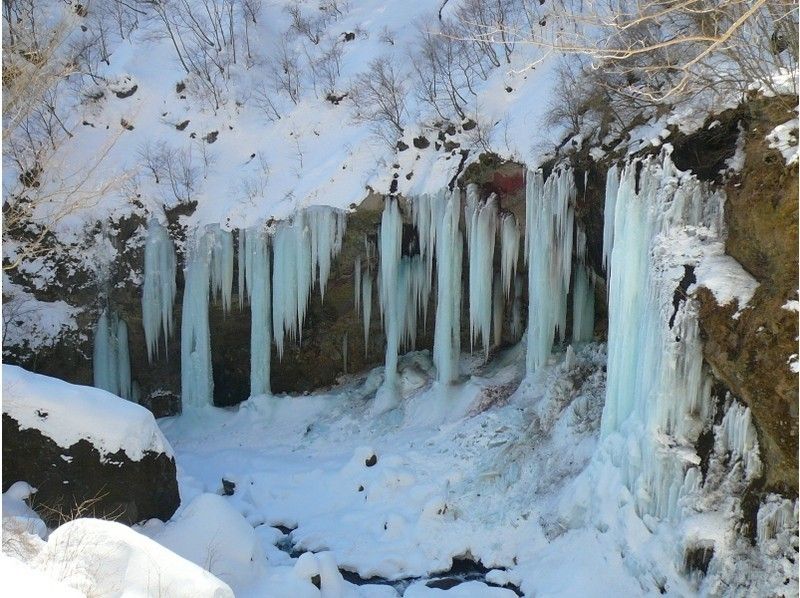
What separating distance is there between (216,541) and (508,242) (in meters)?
7.78

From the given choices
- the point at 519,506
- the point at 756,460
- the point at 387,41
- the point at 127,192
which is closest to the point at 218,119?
the point at 127,192

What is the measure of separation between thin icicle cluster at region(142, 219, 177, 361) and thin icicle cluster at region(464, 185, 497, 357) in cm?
671

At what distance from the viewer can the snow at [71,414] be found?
11633 mm

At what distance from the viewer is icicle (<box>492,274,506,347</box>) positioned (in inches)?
648

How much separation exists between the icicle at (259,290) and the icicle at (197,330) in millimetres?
980

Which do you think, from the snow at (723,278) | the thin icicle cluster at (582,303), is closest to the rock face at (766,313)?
the snow at (723,278)

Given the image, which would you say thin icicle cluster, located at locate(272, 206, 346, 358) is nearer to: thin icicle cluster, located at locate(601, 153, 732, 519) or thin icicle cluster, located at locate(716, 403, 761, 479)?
thin icicle cluster, located at locate(601, 153, 732, 519)

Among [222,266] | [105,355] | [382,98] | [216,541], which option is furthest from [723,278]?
[105,355]

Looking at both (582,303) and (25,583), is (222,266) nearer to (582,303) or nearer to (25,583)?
(582,303)

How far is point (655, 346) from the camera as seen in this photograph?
33.6 ft

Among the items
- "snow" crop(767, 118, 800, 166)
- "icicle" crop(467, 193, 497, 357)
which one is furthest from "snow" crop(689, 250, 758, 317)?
"icicle" crop(467, 193, 497, 357)

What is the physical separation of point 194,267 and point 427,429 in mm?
6150

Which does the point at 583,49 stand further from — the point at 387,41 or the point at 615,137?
the point at 387,41

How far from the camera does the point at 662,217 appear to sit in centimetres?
1059
